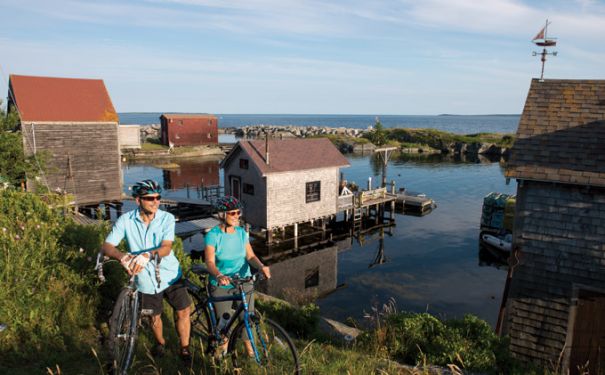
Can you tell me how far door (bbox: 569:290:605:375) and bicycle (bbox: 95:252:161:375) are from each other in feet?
33.5

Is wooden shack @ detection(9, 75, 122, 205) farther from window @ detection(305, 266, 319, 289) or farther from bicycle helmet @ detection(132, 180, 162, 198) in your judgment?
bicycle helmet @ detection(132, 180, 162, 198)

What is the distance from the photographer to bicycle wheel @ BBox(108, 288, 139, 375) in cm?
412

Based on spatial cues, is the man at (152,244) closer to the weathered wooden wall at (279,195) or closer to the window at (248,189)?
the weathered wooden wall at (279,195)

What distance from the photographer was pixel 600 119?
415 inches

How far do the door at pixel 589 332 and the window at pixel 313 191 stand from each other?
17752 mm

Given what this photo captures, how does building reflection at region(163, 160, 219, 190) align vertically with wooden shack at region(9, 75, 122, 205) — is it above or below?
below

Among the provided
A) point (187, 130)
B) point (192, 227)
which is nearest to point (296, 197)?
point (192, 227)

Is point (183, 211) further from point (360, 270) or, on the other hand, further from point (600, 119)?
point (600, 119)

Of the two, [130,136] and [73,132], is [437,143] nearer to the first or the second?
[130,136]

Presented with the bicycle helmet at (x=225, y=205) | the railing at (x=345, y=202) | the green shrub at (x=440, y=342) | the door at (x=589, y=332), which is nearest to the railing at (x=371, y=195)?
the railing at (x=345, y=202)

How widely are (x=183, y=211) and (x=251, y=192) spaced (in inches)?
240

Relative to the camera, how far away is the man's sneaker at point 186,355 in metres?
4.86

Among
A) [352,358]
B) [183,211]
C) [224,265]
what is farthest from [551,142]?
[183,211]

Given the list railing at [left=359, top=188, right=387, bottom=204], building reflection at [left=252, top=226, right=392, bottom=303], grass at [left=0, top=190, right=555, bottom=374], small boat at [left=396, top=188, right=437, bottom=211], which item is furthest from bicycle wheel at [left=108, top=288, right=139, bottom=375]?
small boat at [left=396, top=188, right=437, bottom=211]
